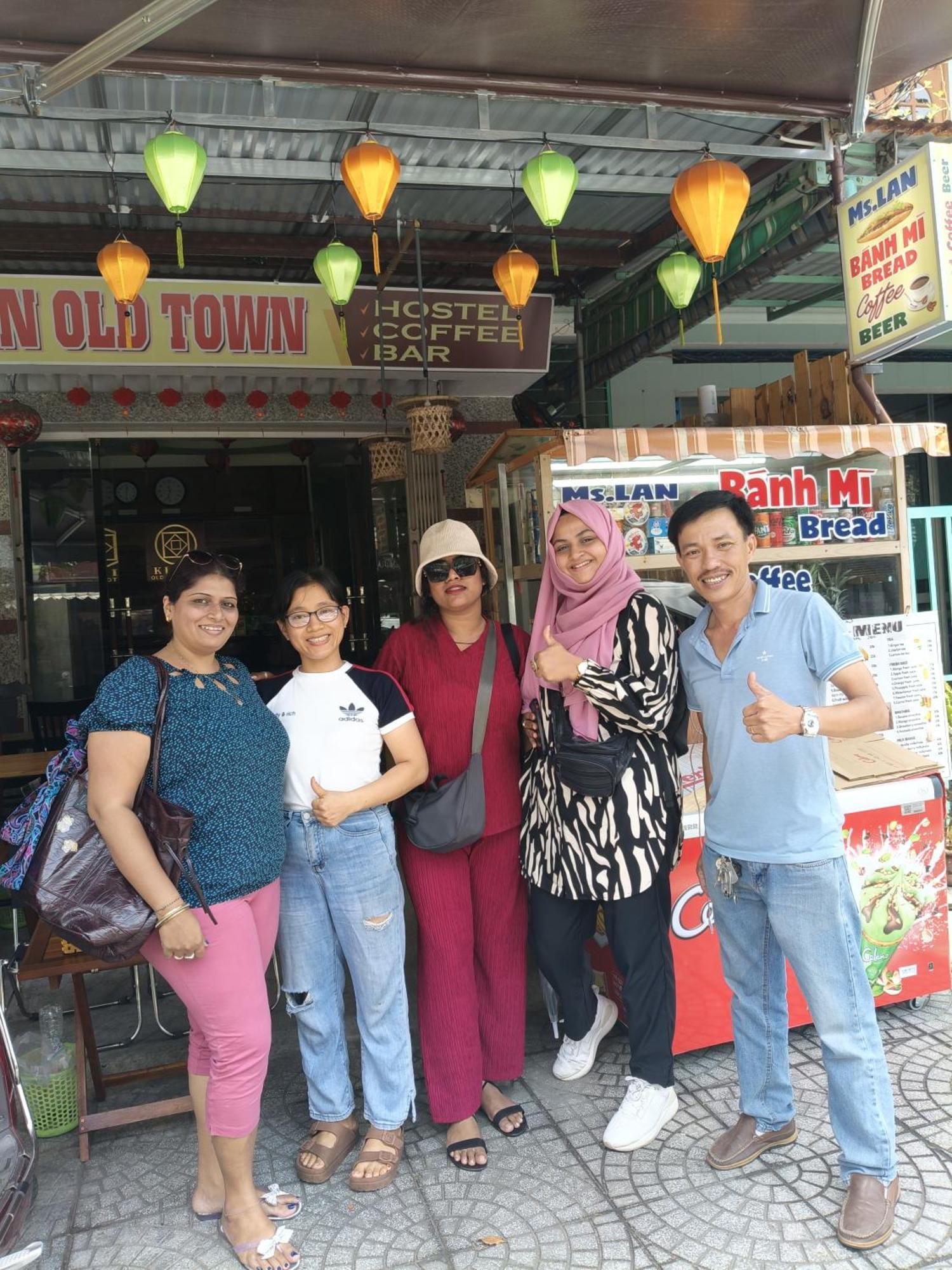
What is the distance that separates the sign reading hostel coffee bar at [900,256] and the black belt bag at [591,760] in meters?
2.15

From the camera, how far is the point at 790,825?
2301mm

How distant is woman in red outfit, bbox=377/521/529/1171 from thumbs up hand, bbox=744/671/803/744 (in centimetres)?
92

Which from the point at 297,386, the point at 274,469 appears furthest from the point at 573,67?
the point at 274,469

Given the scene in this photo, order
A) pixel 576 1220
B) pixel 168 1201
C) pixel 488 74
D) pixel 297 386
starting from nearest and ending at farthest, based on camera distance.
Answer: pixel 576 1220 < pixel 168 1201 < pixel 488 74 < pixel 297 386

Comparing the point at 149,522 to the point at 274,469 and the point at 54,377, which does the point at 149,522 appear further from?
the point at 54,377

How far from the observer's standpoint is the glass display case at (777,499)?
11.7ft

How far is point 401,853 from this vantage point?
9.51 feet

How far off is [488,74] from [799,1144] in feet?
10.9

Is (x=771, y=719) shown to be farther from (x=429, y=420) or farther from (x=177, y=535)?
(x=177, y=535)

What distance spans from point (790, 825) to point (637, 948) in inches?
27.0

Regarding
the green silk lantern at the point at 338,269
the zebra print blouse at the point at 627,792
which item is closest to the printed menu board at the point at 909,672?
the zebra print blouse at the point at 627,792

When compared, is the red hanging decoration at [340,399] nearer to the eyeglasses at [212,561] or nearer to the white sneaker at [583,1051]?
the eyeglasses at [212,561]

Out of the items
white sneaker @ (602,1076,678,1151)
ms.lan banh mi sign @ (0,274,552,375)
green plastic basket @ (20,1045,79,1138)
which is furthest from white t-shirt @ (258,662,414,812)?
ms.lan banh mi sign @ (0,274,552,375)

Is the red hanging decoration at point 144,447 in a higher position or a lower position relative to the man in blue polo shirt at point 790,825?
higher
